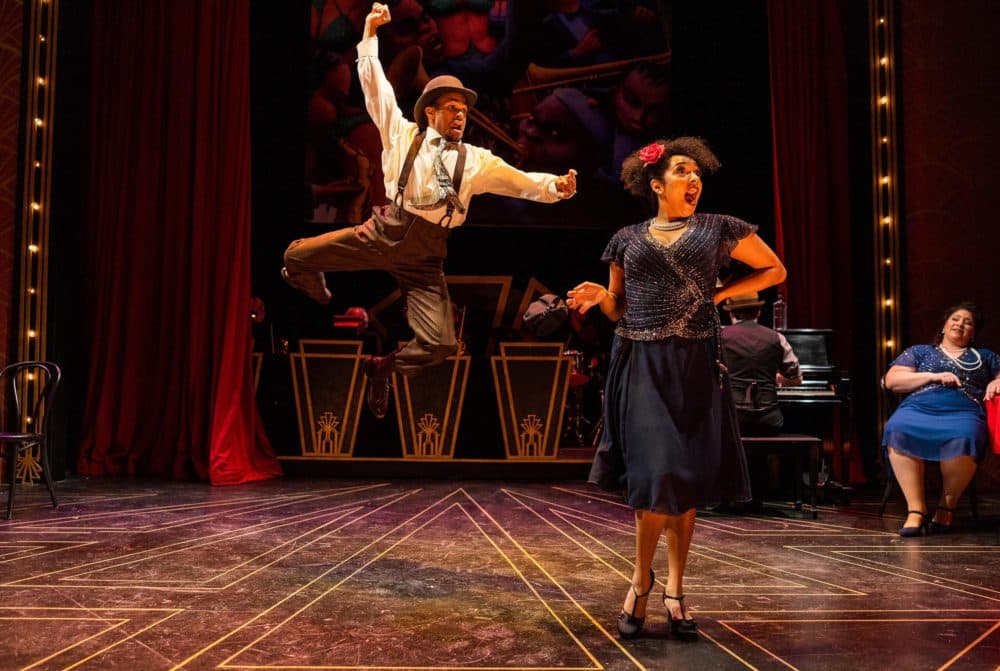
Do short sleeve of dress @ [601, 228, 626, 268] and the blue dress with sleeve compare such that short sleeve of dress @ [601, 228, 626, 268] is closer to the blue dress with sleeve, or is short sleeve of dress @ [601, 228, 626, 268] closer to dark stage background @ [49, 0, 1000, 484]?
the blue dress with sleeve

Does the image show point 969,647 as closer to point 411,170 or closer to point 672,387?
point 672,387

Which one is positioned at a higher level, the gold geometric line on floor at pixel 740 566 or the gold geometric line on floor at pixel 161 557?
the gold geometric line on floor at pixel 161 557

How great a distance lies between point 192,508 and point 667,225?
365 cm

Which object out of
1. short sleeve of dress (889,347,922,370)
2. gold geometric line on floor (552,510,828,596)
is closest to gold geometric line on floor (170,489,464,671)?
gold geometric line on floor (552,510,828,596)

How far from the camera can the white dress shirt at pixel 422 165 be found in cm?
337

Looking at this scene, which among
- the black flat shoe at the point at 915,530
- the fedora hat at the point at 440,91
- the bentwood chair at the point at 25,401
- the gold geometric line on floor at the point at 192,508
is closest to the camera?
the fedora hat at the point at 440,91

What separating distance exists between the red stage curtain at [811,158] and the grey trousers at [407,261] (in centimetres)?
393

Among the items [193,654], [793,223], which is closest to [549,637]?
[193,654]

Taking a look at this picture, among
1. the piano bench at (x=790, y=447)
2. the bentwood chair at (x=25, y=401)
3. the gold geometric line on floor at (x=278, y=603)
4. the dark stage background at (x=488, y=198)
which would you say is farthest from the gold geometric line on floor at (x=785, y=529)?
the bentwood chair at (x=25, y=401)

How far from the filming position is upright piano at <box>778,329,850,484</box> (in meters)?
5.55

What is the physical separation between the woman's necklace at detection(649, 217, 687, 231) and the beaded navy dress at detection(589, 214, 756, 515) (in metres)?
0.03

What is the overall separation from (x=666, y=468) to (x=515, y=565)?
1.33 m

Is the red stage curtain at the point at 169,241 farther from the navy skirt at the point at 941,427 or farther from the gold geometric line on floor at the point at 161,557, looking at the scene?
the navy skirt at the point at 941,427

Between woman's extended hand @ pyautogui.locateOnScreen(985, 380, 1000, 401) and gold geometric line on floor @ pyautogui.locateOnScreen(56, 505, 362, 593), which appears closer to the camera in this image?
gold geometric line on floor @ pyautogui.locateOnScreen(56, 505, 362, 593)
